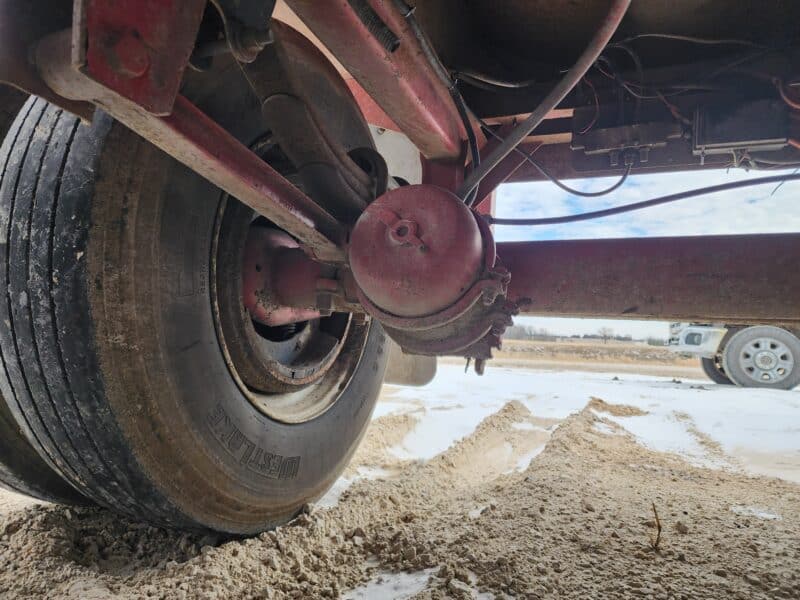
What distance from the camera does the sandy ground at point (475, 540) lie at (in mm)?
995

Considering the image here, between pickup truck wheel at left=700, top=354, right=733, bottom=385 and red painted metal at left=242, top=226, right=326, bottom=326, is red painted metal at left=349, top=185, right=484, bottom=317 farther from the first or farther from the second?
pickup truck wheel at left=700, top=354, right=733, bottom=385

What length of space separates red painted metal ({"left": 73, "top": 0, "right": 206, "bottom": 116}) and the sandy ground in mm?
895

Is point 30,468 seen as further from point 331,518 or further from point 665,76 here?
point 665,76

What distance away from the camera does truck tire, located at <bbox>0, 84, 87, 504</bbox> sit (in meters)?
1.13

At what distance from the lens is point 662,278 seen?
131 centimetres

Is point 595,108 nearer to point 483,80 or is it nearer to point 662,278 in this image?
point 483,80

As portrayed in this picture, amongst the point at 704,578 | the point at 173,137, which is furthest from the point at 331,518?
the point at 173,137

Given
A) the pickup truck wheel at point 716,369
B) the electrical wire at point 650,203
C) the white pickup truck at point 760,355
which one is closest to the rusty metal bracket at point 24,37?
the electrical wire at point 650,203

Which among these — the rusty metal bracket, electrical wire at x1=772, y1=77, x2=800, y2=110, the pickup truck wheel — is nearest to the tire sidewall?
the rusty metal bracket

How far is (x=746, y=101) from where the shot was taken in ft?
4.86

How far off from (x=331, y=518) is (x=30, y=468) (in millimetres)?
740

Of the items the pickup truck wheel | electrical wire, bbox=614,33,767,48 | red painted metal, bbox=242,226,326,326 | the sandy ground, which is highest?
electrical wire, bbox=614,33,767,48

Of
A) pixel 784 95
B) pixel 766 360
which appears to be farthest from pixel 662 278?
pixel 766 360

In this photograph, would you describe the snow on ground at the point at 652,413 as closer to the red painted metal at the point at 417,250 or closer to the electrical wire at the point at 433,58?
the red painted metal at the point at 417,250
